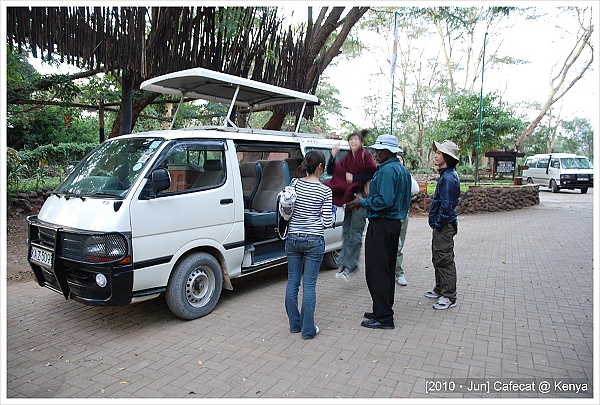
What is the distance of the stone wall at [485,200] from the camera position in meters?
13.6

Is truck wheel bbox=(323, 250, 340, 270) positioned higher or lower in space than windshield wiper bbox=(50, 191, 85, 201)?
lower

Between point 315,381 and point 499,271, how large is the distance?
4565 millimetres

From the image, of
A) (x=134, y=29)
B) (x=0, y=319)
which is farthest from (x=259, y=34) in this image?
(x=0, y=319)

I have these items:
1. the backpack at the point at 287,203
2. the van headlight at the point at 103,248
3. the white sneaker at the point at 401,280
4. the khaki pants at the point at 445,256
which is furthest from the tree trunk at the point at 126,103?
the khaki pants at the point at 445,256

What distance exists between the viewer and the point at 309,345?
13.0 feet

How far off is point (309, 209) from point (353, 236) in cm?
184

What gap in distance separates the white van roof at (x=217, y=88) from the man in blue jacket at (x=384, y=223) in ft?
7.27

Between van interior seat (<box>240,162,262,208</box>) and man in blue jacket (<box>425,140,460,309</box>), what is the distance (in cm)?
254

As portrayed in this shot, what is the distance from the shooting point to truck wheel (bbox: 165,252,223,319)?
441cm

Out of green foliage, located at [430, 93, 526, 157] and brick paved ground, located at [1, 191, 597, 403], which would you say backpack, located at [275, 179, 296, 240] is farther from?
green foliage, located at [430, 93, 526, 157]

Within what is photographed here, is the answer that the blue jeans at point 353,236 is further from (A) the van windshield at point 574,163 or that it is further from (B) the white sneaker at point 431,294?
(A) the van windshield at point 574,163

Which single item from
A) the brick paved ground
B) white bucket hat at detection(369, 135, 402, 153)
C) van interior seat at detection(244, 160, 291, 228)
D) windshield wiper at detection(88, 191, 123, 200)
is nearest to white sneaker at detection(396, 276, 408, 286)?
the brick paved ground

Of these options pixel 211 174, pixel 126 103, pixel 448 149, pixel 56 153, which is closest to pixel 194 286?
pixel 211 174

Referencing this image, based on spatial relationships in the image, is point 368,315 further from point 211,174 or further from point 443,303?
point 211,174
